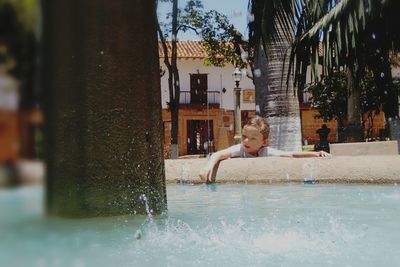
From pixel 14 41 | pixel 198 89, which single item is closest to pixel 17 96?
pixel 14 41

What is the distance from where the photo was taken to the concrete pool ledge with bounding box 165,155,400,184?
4.38m

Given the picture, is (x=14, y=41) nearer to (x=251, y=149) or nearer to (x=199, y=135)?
(x=251, y=149)

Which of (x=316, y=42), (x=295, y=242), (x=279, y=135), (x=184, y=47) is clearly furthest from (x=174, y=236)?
(x=184, y=47)

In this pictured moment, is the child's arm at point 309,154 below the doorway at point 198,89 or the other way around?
below

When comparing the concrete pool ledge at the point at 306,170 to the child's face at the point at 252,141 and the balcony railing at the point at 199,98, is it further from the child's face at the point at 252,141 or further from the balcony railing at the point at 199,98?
the balcony railing at the point at 199,98

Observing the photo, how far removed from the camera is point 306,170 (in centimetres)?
464

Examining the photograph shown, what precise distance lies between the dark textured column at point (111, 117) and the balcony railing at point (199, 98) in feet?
95.1

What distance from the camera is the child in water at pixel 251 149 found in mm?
4793

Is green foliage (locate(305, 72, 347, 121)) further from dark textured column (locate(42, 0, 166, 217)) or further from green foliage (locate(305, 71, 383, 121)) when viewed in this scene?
dark textured column (locate(42, 0, 166, 217))

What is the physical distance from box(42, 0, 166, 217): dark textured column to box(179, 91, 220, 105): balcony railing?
95.1 feet

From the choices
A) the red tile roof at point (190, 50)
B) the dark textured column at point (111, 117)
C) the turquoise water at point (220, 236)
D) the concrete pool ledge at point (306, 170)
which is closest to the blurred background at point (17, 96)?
the turquoise water at point (220, 236)

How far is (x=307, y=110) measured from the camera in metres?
32.1

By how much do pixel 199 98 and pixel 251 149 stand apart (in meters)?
27.2

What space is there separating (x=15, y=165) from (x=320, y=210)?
2.98 meters
